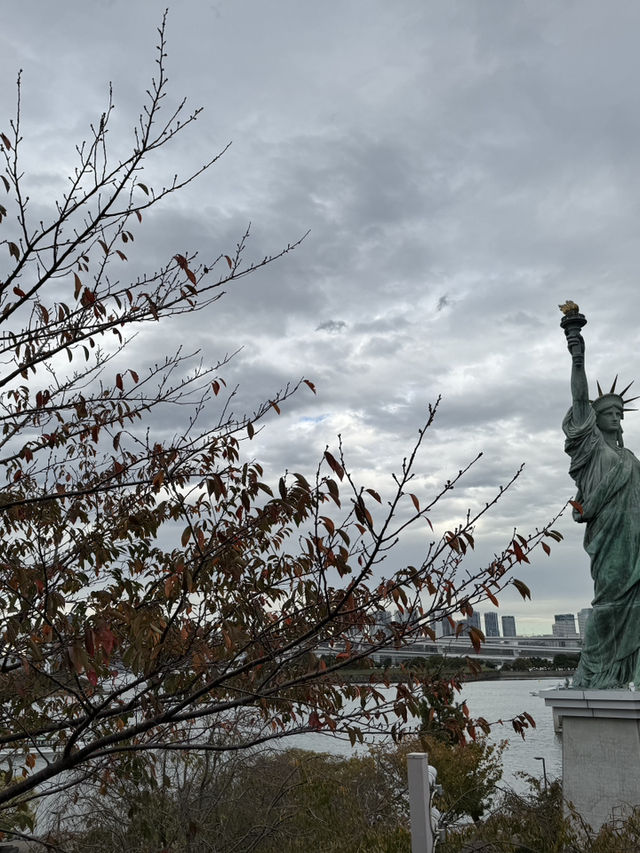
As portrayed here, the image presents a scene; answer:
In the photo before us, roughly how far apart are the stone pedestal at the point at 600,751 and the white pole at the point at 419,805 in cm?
563

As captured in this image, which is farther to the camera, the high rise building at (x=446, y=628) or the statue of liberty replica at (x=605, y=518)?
the statue of liberty replica at (x=605, y=518)

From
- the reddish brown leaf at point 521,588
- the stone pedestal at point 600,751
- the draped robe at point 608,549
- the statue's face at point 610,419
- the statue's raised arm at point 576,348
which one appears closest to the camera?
the reddish brown leaf at point 521,588

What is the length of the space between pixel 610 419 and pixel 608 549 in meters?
2.76

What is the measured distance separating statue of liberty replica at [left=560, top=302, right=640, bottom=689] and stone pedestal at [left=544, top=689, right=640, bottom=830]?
69 cm

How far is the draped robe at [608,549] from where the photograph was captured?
503 inches

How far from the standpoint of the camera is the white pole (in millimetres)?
6914

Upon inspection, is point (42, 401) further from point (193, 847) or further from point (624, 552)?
point (624, 552)

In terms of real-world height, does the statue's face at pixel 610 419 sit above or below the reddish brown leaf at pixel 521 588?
above

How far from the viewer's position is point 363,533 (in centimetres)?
375

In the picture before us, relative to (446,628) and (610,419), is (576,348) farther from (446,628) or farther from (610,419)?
(446,628)

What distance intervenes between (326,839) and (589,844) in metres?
5.35

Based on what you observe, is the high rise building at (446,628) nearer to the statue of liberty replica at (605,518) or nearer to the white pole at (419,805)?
the white pole at (419,805)

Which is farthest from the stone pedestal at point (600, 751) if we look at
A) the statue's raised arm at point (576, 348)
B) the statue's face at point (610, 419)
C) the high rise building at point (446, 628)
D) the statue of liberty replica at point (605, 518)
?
the high rise building at point (446, 628)

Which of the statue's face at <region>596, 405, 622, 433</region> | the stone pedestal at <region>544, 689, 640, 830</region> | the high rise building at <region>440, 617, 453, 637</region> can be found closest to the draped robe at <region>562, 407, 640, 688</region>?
the statue's face at <region>596, 405, 622, 433</region>
